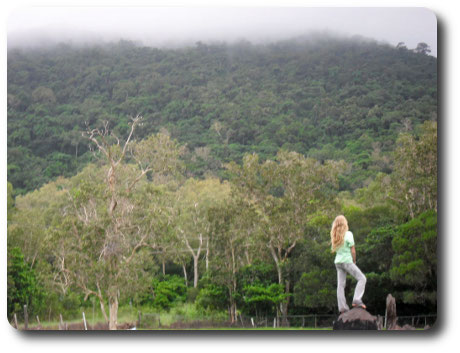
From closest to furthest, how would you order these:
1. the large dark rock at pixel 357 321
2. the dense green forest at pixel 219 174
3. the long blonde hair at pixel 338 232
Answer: the large dark rock at pixel 357 321, the long blonde hair at pixel 338 232, the dense green forest at pixel 219 174

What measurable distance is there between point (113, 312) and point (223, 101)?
335 centimetres

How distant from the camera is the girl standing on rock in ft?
29.0

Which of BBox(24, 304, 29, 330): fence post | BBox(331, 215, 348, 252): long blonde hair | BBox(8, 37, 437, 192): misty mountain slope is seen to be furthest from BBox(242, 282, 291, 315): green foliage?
BBox(24, 304, 29, 330): fence post

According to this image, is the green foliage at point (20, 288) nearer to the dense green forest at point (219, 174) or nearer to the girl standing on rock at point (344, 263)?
the dense green forest at point (219, 174)

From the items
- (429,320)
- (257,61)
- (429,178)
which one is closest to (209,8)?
(257,61)

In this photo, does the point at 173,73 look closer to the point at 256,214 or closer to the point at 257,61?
the point at 257,61

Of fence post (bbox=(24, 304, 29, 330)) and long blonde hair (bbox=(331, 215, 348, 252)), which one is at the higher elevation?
long blonde hair (bbox=(331, 215, 348, 252))

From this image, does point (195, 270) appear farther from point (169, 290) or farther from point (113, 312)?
point (113, 312)

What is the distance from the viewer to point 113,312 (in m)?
9.49

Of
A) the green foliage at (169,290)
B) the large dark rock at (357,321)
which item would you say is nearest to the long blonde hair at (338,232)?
the large dark rock at (357,321)

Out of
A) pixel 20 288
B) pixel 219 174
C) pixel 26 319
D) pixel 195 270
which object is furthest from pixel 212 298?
pixel 20 288

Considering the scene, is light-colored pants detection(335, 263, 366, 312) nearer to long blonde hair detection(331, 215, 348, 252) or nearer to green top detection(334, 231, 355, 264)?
green top detection(334, 231, 355, 264)

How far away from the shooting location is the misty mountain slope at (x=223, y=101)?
32.1 ft

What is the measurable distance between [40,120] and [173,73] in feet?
6.59
